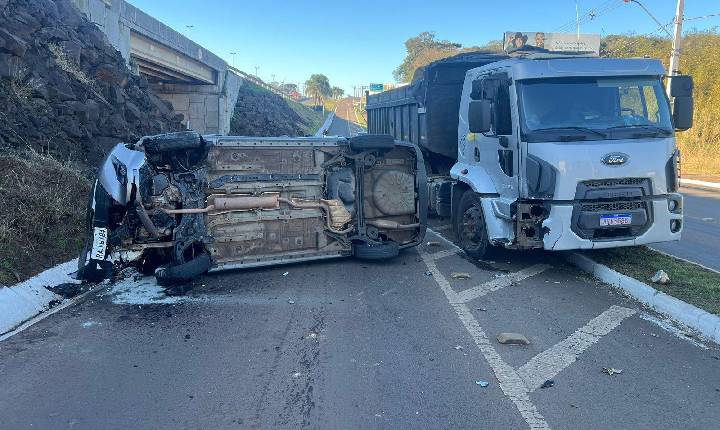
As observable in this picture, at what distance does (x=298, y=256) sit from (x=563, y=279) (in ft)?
11.3

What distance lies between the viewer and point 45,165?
854cm

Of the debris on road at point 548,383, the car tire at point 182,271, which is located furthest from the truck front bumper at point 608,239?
the car tire at point 182,271

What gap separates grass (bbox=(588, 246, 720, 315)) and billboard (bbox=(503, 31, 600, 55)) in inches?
329

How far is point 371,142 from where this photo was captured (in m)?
8.00

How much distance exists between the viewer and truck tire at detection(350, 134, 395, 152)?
7.99 metres

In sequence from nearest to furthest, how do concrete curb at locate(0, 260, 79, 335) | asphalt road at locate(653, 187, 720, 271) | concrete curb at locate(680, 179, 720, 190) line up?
concrete curb at locate(0, 260, 79, 335)
asphalt road at locate(653, 187, 720, 271)
concrete curb at locate(680, 179, 720, 190)

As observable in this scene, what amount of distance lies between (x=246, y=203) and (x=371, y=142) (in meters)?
1.94

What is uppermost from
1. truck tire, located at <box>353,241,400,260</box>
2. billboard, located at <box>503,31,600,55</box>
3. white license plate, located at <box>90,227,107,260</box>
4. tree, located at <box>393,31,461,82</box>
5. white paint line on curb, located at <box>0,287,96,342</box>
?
tree, located at <box>393,31,461,82</box>

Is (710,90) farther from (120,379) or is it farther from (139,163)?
(120,379)

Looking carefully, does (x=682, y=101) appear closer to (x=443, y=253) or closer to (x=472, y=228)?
(x=472, y=228)

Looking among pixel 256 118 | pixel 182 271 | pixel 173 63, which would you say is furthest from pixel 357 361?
pixel 256 118

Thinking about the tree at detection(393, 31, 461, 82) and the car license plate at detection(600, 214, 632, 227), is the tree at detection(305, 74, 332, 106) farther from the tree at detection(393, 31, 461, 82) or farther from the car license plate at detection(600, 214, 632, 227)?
the car license plate at detection(600, 214, 632, 227)

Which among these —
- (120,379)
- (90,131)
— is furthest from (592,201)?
(90,131)

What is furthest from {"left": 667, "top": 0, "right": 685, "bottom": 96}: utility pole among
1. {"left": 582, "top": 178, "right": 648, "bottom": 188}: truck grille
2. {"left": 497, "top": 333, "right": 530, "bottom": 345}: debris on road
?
{"left": 497, "top": 333, "right": 530, "bottom": 345}: debris on road
